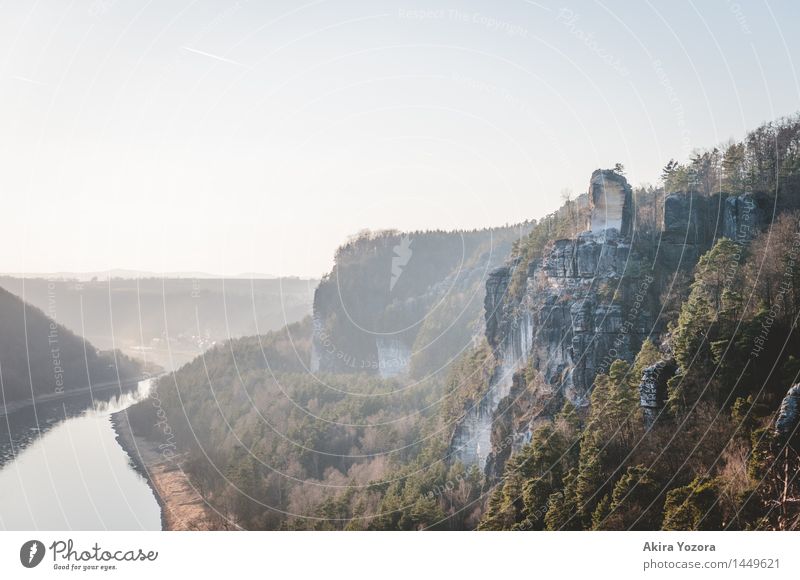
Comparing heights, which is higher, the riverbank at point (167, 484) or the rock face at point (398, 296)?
the rock face at point (398, 296)

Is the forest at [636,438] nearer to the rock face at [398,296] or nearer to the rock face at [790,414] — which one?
the rock face at [790,414]

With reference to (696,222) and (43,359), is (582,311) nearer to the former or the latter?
(696,222)

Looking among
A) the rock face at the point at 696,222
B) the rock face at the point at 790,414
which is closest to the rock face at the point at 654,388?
the rock face at the point at 790,414

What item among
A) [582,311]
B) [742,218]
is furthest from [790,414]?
[582,311]

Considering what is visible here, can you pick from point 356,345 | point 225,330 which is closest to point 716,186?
point 356,345

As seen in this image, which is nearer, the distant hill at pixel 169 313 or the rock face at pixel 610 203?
the rock face at pixel 610 203

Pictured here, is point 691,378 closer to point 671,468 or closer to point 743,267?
point 671,468

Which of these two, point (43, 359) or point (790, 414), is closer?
point (790, 414)

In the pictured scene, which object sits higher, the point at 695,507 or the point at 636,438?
the point at 636,438
